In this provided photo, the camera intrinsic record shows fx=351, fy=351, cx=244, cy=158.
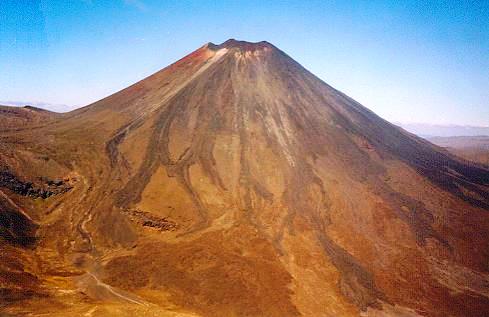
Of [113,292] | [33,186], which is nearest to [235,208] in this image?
[113,292]

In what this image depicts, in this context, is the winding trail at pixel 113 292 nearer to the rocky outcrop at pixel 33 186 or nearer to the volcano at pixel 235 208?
the volcano at pixel 235 208

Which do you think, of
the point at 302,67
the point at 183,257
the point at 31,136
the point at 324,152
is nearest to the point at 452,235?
the point at 324,152

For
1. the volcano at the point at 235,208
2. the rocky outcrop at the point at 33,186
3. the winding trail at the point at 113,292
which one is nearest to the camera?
the winding trail at the point at 113,292

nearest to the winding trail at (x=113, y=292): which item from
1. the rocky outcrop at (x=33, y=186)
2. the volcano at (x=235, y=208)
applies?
the volcano at (x=235, y=208)

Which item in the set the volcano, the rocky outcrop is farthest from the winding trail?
the rocky outcrop

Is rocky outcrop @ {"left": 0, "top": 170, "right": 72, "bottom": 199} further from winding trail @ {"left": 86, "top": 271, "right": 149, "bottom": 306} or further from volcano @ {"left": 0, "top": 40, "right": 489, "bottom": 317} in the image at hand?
winding trail @ {"left": 86, "top": 271, "right": 149, "bottom": 306}

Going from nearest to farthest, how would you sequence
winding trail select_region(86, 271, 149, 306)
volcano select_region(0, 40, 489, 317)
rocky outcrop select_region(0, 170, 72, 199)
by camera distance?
winding trail select_region(86, 271, 149, 306) → volcano select_region(0, 40, 489, 317) → rocky outcrop select_region(0, 170, 72, 199)

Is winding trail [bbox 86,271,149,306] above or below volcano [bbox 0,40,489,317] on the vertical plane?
below

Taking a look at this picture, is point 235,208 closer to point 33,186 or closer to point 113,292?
point 113,292
